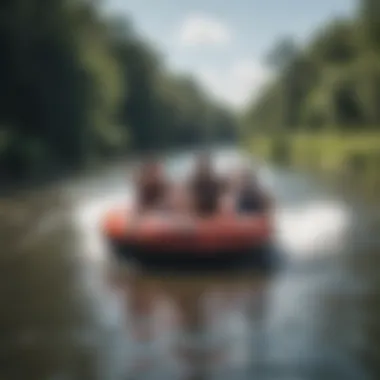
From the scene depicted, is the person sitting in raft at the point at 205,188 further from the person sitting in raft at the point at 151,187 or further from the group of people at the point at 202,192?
the person sitting in raft at the point at 151,187

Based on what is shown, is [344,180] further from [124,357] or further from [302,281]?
[124,357]

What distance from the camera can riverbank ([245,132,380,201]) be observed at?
3404 millimetres

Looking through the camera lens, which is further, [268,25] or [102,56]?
[102,56]

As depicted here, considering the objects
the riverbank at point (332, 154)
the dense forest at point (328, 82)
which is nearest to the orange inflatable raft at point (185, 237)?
the riverbank at point (332, 154)

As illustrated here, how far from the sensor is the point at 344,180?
4.93m

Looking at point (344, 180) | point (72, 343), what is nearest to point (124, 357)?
point (72, 343)

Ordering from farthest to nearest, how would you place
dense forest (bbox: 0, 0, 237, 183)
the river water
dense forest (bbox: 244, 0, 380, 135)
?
dense forest (bbox: 0, 0, 237, 183) < dense forest (bbox: 244, 0, 380, 135) < the river water

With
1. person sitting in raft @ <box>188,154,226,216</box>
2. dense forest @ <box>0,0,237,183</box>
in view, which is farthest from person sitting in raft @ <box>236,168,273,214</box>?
dense forest @ <box>0,0,237,183</box>

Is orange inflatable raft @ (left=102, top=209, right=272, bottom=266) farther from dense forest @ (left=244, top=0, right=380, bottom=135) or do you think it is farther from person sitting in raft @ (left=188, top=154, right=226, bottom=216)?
dense forest @ (left=244, top=0, right=380, bottom=135)

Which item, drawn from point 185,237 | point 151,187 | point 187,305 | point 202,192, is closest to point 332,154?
point 202,192

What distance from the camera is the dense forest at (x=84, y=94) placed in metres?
3.16

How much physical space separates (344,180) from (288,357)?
246cm

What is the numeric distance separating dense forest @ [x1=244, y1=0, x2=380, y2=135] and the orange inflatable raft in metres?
0.40

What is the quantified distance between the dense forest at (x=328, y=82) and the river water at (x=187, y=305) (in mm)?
248
